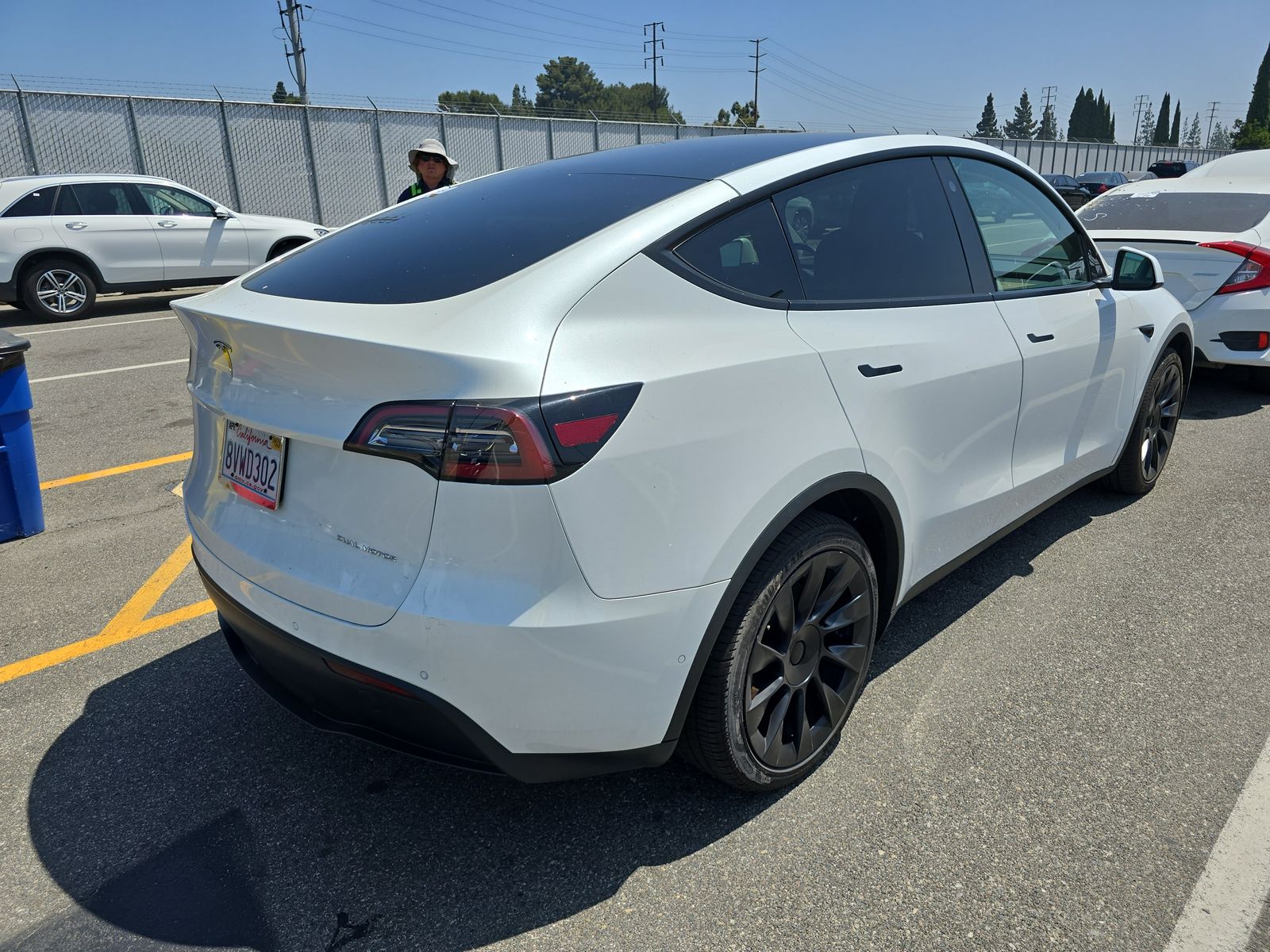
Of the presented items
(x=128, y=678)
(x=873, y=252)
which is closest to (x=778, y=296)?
(x=873, y=252)

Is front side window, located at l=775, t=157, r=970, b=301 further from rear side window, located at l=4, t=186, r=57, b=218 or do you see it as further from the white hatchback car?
rear side window, located at l=4, t=186, r=57, b=218

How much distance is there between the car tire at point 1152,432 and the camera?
438cm

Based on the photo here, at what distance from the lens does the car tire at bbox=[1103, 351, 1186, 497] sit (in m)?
4.38

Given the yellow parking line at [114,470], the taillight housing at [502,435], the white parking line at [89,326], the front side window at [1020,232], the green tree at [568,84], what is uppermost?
the green tree at [568,84]

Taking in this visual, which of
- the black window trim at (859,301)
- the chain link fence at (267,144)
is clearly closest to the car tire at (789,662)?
the black window trim at (859,301)

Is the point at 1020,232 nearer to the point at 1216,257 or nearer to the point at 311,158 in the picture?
the point at 1216,257

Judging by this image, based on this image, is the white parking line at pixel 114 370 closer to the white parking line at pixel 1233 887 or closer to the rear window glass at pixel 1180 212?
the rear window glass at pixel 1180 212

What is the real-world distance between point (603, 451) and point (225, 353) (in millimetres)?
1115

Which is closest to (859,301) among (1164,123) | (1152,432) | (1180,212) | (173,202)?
(1152,432)

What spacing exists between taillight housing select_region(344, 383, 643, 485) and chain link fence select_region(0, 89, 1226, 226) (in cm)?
1557

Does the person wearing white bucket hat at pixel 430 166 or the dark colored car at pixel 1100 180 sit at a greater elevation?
the person wearing white bucket hat at pixel 430 166

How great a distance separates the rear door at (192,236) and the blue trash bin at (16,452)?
910cm

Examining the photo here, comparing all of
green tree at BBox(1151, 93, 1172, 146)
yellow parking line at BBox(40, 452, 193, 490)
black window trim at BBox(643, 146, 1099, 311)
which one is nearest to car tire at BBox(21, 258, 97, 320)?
yellow parking line at BBox(40, 452, 193, 490)

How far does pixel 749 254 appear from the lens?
2344 millimetres
